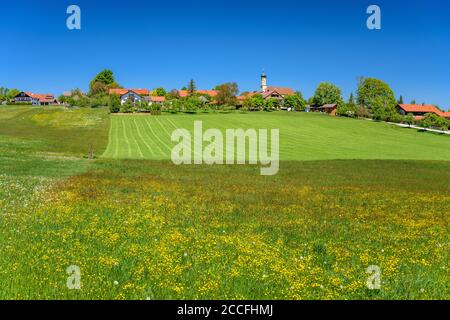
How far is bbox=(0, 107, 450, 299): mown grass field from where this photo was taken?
10703 mm

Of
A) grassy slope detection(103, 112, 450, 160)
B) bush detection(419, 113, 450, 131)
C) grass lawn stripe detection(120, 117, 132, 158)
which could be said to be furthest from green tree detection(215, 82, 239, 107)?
bush detection(419, 113, 450, 131)

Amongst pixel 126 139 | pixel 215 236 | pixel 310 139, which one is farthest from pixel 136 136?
pixel 215 236

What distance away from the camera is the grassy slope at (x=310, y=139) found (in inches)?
2680

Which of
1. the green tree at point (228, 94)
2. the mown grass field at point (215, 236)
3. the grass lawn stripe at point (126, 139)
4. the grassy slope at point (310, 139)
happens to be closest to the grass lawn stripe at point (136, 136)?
the grassy slope at point (310, 139)

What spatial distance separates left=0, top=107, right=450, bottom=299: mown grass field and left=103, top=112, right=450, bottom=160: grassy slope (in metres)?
30.1

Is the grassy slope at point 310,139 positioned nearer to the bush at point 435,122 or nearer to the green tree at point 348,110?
the bush at point 435,122

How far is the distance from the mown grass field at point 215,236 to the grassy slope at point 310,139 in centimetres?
3014

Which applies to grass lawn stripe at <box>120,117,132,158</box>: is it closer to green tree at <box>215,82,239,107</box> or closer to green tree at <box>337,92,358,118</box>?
green tree at <box>215,82,239,107</box>

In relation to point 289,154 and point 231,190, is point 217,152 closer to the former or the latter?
point 289,154

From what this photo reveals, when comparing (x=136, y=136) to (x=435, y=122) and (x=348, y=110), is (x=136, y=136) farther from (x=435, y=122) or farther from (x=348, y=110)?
(x=348, y=110)

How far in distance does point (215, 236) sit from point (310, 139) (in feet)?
A: 265

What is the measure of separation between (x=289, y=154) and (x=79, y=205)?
50988 mm

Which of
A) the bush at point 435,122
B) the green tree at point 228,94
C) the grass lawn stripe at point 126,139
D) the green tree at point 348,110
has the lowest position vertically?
the grass lawn stripe at point 126,139
